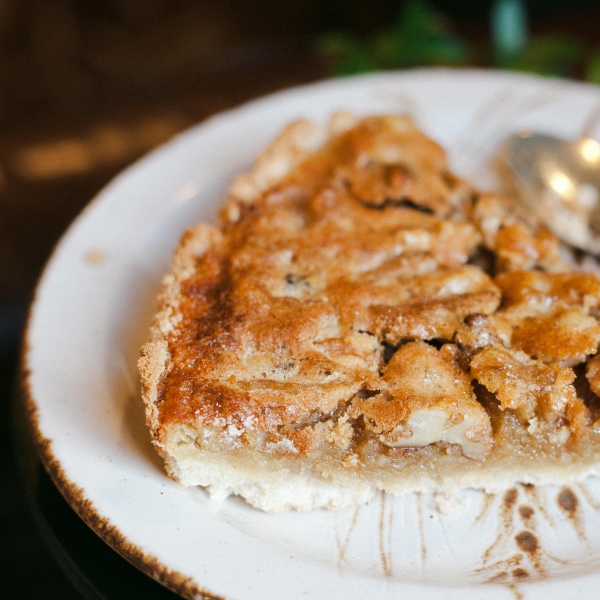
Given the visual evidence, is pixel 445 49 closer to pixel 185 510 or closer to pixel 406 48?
Result: pixel 406 48

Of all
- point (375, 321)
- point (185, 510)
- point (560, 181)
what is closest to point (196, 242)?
point (375, 321)

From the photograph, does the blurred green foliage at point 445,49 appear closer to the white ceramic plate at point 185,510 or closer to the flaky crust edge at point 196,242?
the flaky crust edge at point 196,242

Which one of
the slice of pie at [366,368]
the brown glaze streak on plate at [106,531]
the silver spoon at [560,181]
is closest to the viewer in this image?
the brown glaze streak on plate at [106,531]

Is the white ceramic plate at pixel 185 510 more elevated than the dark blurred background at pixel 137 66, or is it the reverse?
the dark blurred background at pixel 137 66

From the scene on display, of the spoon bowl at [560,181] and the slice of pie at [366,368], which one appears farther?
the spoon bowl at [560,181]

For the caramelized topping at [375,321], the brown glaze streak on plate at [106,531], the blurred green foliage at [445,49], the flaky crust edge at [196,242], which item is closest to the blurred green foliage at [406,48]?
the blurred green foliage at [445,49]

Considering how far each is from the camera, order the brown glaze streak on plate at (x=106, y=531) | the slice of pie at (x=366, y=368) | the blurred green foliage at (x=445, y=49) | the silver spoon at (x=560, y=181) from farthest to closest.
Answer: the blurred green foliage at (x=445, y=49)
the silver spoon at (x=560, y=181)
the slice of pie at (x=366, y=368)
the brown glaze streak on plate at (x=106, y=531)

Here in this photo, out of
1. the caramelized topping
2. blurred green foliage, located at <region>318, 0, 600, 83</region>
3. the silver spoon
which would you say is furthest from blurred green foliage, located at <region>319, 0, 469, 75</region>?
the caramelized topping

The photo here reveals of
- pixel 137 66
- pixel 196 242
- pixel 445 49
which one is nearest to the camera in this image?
pixel 196 242
